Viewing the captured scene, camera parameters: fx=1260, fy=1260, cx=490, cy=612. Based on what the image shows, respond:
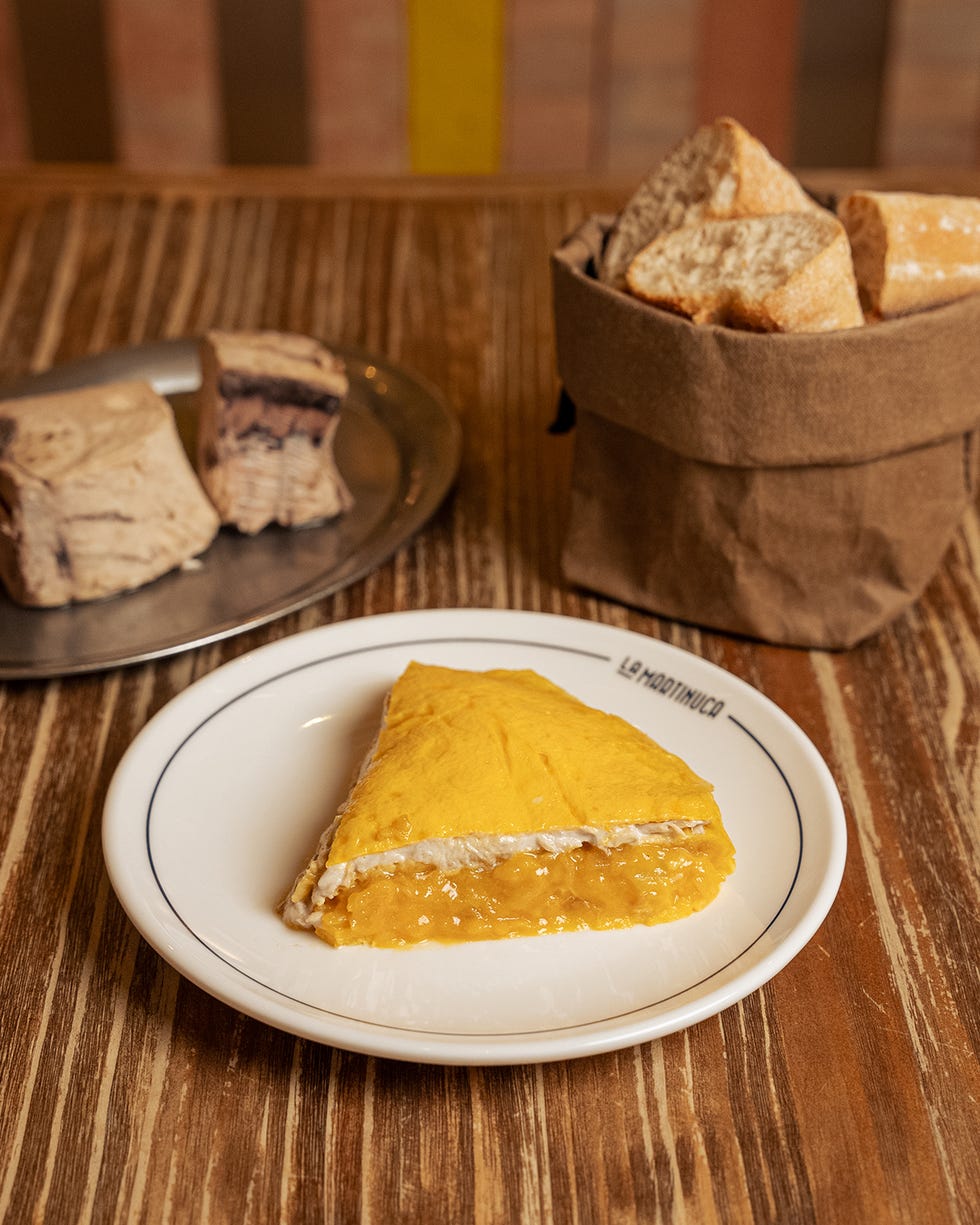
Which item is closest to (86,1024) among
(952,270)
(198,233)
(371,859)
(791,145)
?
(371,859)

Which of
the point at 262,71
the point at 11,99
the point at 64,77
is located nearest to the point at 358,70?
the point at 262,71

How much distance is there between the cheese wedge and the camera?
0.67 meters

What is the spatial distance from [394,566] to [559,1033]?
532 millimetres

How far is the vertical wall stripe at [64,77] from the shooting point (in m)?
2.46

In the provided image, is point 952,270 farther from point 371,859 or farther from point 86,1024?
point 86,1024

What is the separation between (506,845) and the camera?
683mm

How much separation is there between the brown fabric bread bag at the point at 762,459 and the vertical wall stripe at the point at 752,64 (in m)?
1.69

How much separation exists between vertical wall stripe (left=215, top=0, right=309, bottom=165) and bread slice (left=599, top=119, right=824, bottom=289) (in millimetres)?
1747

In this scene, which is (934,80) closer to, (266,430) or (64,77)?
(64,77)

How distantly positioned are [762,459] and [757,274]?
13 cm

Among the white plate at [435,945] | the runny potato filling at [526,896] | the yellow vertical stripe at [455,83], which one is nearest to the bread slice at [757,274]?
the white plate at [435,945]

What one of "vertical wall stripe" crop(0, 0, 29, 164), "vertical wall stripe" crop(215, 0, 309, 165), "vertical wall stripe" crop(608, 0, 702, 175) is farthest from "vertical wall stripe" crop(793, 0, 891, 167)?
"vertical wall stripe" crop(0, 0, 29, 164)

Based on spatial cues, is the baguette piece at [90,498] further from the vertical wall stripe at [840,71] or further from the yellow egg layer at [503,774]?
the vertical wall stripe at [840,71]

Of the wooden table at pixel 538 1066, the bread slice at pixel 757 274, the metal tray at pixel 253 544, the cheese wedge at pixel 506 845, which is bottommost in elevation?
the wooden table at pixel 538 1066
